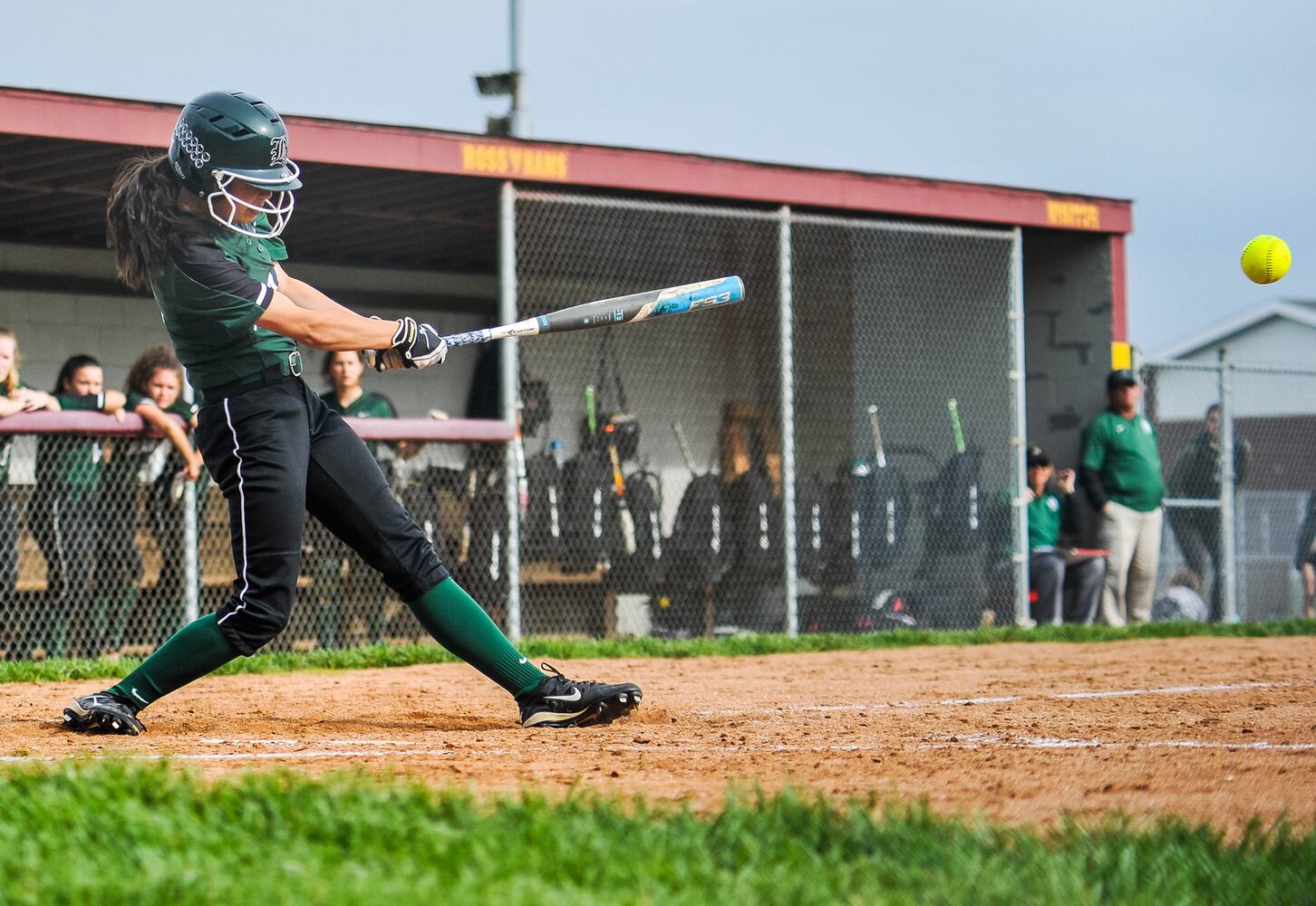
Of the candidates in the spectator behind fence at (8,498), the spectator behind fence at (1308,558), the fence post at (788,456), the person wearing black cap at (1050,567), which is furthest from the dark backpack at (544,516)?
the spectator behind fence at (1308,558)

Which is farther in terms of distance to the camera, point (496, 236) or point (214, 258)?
point (496, 236)

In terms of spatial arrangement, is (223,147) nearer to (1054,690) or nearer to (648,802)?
(648,802)

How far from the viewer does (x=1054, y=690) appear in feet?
20.6

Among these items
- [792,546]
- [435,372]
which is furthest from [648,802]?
[435,372]

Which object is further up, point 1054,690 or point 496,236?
point 496,236

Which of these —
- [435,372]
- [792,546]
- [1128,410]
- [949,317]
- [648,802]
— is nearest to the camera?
[648,802]

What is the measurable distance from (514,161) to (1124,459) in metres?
4.93

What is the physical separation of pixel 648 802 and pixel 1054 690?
330 cm

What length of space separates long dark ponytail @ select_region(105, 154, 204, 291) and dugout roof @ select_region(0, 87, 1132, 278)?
432 cm

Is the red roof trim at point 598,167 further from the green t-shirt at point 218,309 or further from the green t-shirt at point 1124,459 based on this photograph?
the green t-shirt at point 218,309

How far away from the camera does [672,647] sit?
28.3ft

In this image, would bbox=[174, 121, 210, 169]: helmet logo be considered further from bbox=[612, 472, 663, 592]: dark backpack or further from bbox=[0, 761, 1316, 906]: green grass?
bbox=[612, 472, 663, 592]: dark backpack

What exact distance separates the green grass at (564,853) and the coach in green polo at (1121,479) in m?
8.50

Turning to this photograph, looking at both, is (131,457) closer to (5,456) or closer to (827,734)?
(5,456)
